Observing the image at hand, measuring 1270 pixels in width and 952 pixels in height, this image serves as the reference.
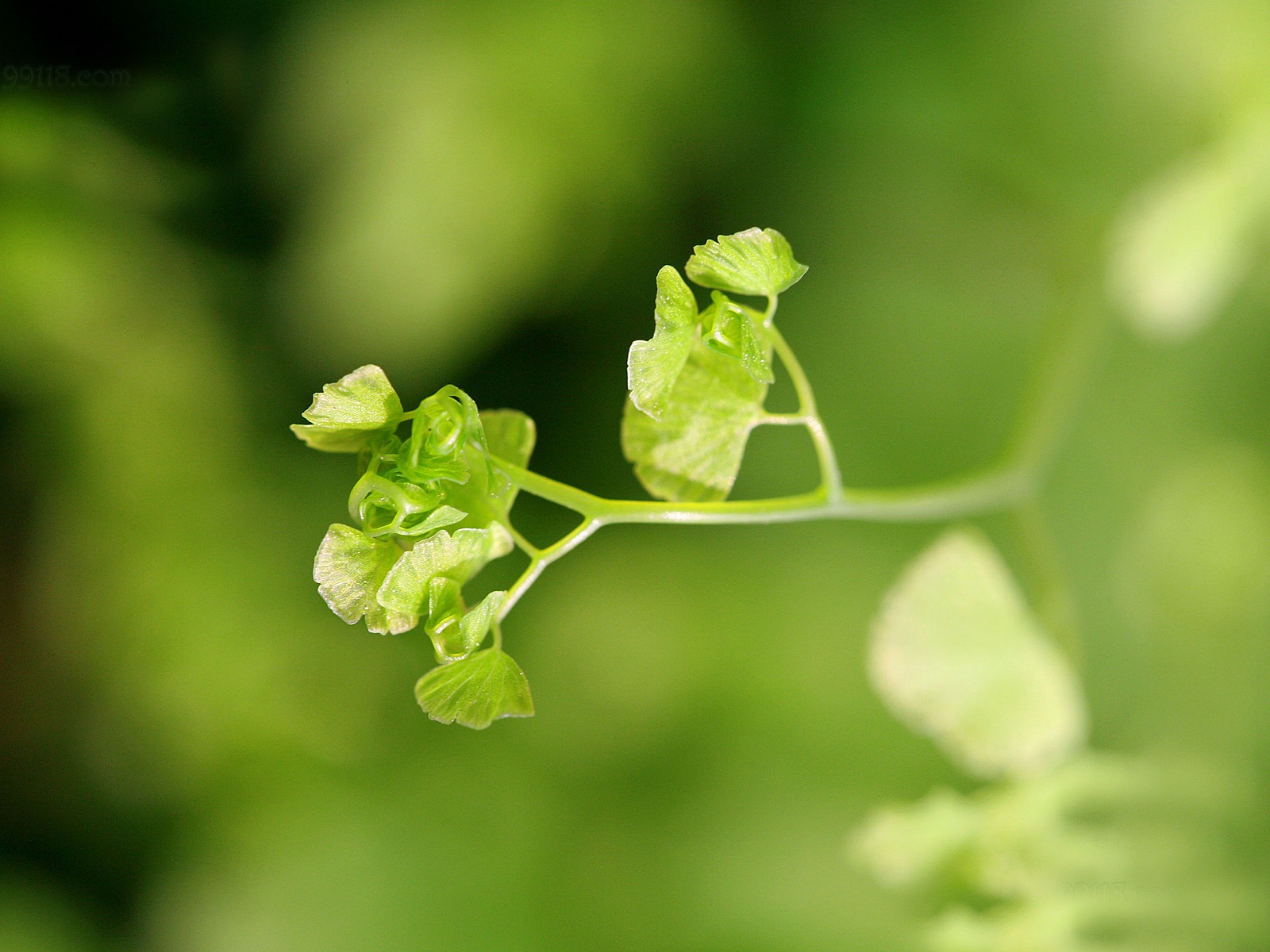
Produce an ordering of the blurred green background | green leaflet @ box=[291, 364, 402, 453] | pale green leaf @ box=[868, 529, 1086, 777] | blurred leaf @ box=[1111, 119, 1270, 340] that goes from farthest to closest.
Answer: the blurred green background
blurred leaf @ box=[1111, 119, 1270, 340]
pale green leaf @ box=[868, 529, 1086, 777]
green leaflet @ box=[291, 364, 402, 453]

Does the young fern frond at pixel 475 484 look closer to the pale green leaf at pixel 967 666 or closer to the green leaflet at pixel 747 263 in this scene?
the green leaflet at pixel 747 263

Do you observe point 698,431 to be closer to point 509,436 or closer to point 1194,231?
point 509,436

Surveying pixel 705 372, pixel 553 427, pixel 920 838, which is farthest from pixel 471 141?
pixel 920 838

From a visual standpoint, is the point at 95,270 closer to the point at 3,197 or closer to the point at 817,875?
the point at 3,197

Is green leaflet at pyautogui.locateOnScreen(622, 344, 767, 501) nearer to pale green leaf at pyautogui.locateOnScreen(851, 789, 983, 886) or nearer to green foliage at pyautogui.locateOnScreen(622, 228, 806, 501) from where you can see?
green foliage at pyautogui.locateOnScreen(622, 228, 806, 501)

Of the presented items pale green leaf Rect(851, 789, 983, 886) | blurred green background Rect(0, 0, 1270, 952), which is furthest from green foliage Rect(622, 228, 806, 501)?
blurred green background Rect(0, 0, 1270, 952)

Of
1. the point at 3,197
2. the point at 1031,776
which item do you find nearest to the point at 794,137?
the point at 1031,776

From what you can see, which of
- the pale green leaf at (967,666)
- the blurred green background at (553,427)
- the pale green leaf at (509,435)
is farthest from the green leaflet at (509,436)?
the blurred green background at (553,427)
